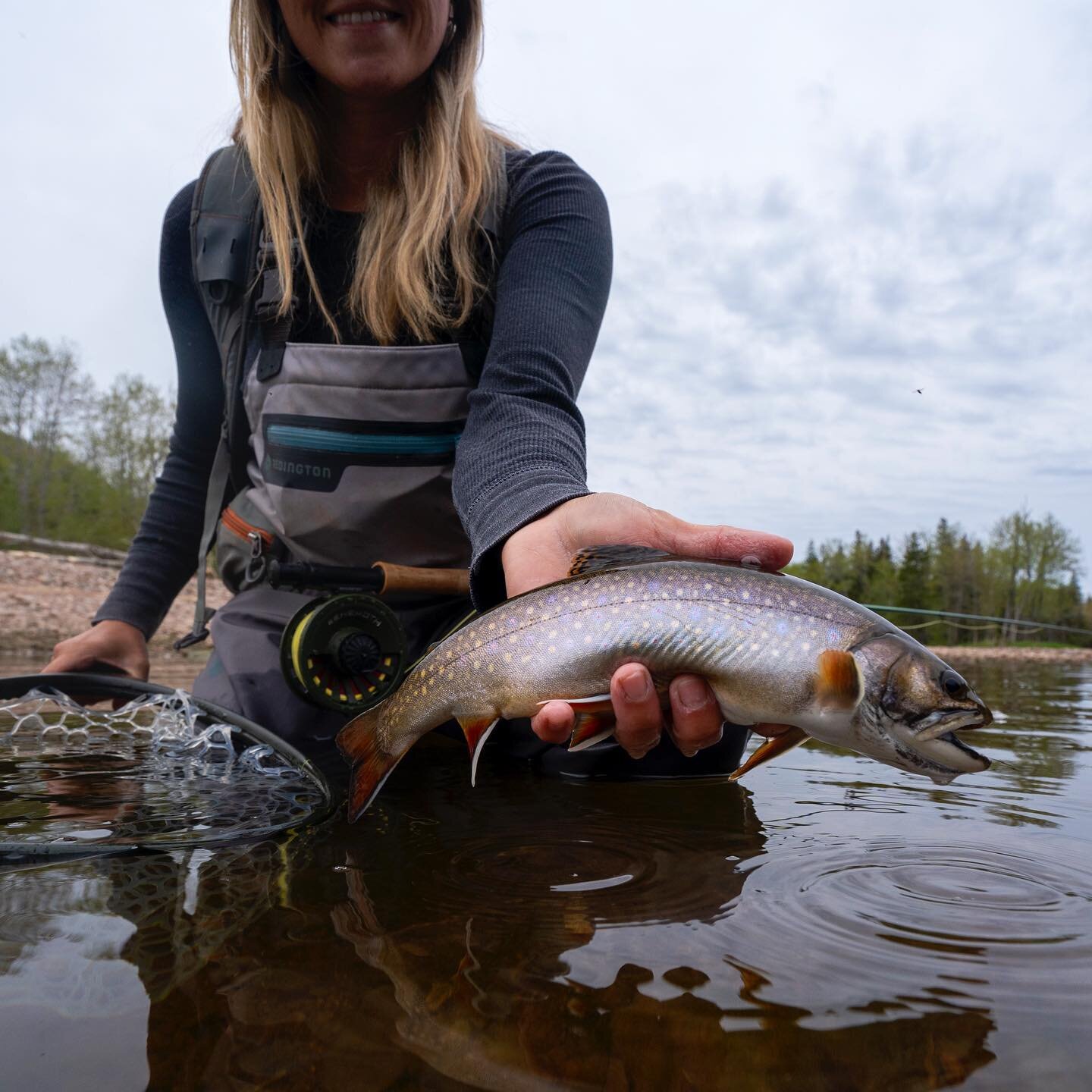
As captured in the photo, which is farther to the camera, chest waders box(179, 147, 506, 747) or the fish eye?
chest waders box(179, 147, 506, 747)

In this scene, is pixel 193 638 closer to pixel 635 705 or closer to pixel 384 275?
pixel 384 275

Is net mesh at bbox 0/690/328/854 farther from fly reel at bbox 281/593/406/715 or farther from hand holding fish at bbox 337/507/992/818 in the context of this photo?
hand holding fish at bbox 337/507/992/818

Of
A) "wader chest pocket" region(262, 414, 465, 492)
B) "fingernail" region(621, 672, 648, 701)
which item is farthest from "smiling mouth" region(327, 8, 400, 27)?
"fingernail" region(621, 672, 648, 701)

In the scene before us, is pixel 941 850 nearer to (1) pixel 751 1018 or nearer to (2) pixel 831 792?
(2) pixel 831 792

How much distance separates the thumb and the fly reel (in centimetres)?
92

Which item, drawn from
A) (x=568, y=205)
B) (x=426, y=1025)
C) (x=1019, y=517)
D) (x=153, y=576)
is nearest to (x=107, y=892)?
(x=426, y=1025)

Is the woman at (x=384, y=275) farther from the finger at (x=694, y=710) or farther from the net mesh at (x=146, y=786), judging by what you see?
the finger at (x=694, y=710)

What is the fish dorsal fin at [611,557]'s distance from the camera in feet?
7.06

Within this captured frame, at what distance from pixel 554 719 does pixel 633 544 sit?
1.62ft

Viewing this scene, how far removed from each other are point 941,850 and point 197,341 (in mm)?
3504

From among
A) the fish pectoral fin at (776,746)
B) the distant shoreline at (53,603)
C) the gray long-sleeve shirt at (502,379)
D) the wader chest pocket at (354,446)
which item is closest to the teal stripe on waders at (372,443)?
the wader chest pocket at (354,446)

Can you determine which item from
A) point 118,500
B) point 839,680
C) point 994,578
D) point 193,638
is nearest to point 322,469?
point 193,638

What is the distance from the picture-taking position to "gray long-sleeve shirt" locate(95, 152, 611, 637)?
103 inches

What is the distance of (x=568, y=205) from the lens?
3383 mm
